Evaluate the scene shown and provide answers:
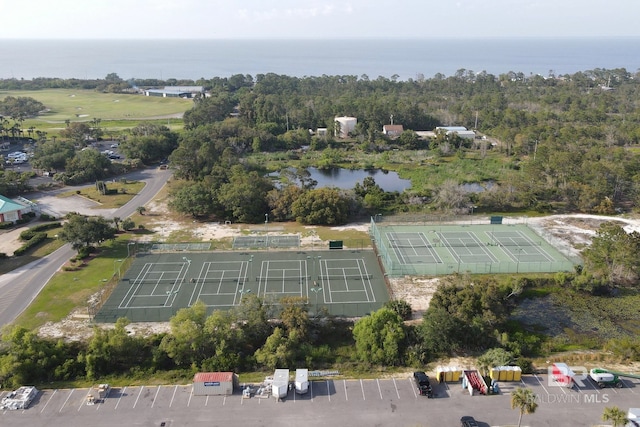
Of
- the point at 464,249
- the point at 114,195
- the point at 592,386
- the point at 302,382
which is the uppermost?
the point at 114,195

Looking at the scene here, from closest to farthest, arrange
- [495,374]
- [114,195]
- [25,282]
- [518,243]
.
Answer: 1. [495,374]
2. [25,282]
3. [518,243]
4. [114,195]

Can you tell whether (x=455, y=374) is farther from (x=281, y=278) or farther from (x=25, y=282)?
(x=25, y=282)

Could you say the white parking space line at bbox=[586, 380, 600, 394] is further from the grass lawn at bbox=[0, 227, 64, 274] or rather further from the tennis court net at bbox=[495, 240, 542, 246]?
the grass lawn at bbox=[0, 227, 64, 274]

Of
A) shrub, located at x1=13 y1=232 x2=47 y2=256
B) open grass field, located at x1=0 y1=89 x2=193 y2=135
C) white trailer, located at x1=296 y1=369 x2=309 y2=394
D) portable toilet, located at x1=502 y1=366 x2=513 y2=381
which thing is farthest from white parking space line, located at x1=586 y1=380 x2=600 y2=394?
open grass field, located at x1=0 y1=89 x2=193 y2=135

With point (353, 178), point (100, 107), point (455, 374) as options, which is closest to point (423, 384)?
point (455, 374)

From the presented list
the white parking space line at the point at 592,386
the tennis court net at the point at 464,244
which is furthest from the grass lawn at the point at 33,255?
the white parking space line at the point at 592,386

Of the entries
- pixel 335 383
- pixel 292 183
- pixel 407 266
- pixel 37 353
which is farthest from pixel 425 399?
pixel 292 183

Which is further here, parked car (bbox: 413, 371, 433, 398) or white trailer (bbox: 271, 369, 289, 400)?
parked car (bbox: 413, 371, 433, 398)
